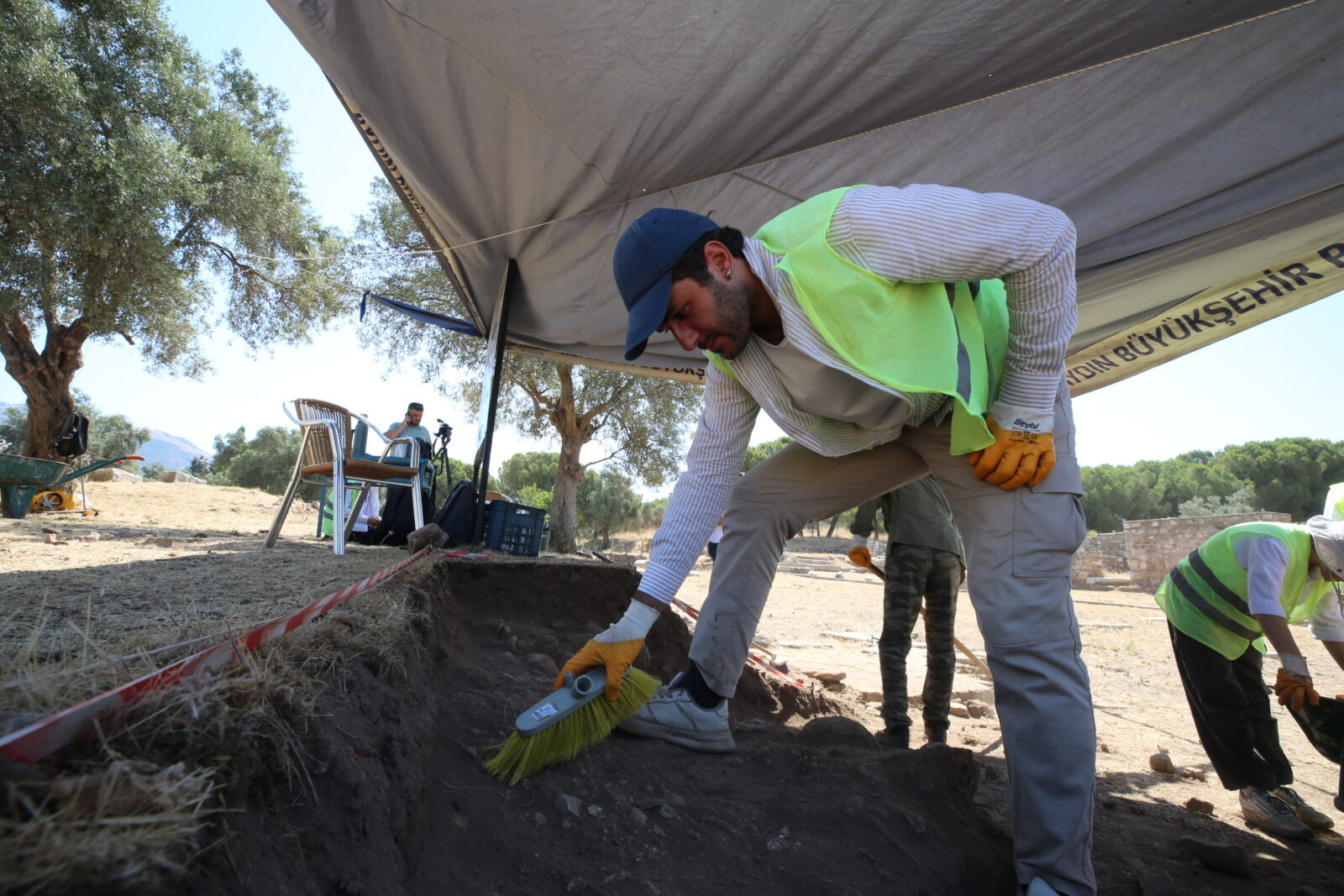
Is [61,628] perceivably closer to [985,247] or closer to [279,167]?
[985,247]

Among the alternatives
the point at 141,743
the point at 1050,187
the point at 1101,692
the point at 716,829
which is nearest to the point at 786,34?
the point at 1050,187

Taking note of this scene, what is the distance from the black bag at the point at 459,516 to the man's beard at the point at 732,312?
3470 millimetres

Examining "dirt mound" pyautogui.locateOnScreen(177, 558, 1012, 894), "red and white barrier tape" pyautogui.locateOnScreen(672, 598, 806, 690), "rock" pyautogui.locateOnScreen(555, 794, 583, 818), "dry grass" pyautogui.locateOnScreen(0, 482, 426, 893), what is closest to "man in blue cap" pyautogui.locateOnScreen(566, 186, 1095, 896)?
"dirt mound" pyautogui.locateOnScreen(177, 558, 1012, 894)

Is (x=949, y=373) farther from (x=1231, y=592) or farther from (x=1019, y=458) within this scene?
(x=1231, y=592)

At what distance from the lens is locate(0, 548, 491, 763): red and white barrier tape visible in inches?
30.6

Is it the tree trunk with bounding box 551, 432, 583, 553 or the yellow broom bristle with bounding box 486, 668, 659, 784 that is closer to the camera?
the yellow broom bristle with bounding box 486, 668, 659, 784

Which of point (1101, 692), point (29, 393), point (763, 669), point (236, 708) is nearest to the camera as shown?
point (236, 708)

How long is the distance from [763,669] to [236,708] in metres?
3.24

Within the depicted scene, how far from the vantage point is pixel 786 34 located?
2.67 m

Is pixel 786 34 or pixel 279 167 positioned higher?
pixel 279 167

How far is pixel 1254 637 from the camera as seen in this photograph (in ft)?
10.4

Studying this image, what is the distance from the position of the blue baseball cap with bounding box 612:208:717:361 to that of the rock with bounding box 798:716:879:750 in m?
1.43

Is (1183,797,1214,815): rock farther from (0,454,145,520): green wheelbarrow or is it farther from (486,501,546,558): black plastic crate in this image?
(0,454,145,520): green wheelbarrow

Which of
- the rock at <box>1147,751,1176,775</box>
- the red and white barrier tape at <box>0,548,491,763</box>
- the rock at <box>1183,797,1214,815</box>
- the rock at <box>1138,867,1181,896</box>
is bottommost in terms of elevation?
the rock at <box>1183,797,1214,815</box>
